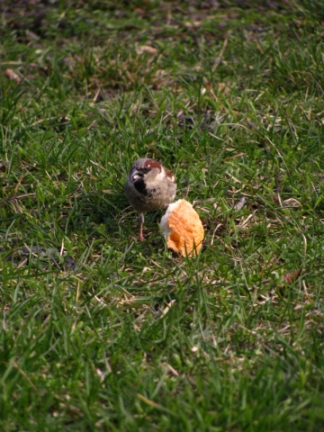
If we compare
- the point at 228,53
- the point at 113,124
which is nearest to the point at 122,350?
the point at 113,124

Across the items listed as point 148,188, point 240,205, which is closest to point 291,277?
point 240,205

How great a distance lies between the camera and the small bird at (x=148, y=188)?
504 cm

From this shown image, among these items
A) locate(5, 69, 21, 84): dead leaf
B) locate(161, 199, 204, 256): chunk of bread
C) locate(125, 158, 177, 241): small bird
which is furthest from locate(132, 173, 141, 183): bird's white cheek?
locate(5, 69, 21, 84): dead leaf

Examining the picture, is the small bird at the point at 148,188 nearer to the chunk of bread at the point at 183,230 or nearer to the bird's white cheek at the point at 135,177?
the bird's white cheek at the point at 135,177

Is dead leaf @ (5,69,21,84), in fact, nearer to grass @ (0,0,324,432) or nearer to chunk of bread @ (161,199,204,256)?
grass @ (0,0,324,432)

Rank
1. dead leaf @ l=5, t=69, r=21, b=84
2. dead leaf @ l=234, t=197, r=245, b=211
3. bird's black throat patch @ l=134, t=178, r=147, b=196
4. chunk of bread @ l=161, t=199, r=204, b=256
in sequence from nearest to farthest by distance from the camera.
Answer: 1. chunk of bread @ l=161, t=199, r=204, b=256
2. bird's black throat patch @ l=134, t=178, r=147, b=196
3. dead leaf @ l=234, t=197, r=245, b=211
4. dead leaf @ l=5, t=69, r=21, b=84

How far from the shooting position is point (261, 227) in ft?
16.8

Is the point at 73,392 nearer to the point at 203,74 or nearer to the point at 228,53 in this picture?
the point at 203,74

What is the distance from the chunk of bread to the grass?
0.35 ft

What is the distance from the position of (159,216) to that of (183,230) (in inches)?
26.8

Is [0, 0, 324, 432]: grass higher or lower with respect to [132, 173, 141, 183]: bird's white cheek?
lower

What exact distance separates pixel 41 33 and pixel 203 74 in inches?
94.2

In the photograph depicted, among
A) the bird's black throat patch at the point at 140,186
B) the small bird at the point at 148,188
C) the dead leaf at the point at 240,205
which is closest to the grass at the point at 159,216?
the dead leaf at the point at 240,205

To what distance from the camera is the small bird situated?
5035mm
